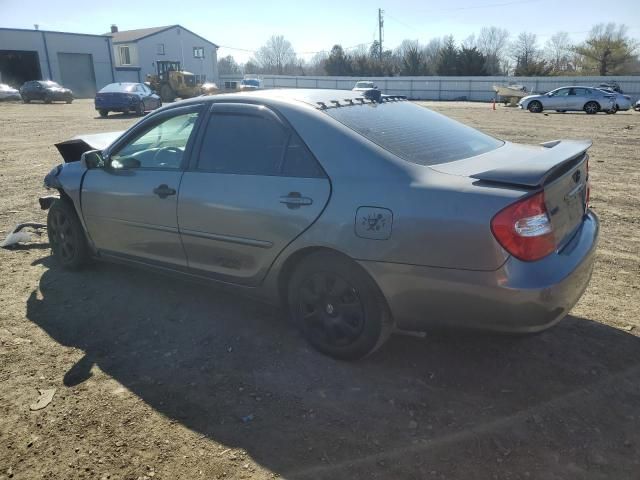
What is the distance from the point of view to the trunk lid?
2598 millimetres

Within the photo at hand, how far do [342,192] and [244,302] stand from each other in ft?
5.36

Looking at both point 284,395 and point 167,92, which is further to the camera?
point 167,92

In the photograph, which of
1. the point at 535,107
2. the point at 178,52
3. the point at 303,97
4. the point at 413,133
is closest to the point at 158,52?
the point at 178,52

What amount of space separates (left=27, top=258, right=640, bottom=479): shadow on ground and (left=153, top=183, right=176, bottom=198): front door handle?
3.03ft

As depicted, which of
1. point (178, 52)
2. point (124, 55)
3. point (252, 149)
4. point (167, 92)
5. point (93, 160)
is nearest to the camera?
point (252, 149)

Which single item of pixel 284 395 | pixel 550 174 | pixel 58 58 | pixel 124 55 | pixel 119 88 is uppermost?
pixel 124 55

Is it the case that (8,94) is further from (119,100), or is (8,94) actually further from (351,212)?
(351,212)

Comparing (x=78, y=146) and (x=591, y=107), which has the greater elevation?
(x=78, y=146)

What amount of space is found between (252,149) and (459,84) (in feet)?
174

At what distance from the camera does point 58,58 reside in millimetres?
48406

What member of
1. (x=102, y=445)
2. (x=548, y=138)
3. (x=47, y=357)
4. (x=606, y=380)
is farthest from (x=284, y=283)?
(x=548, y=138)

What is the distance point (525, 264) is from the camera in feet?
8.34

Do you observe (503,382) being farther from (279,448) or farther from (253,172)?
(253,172)

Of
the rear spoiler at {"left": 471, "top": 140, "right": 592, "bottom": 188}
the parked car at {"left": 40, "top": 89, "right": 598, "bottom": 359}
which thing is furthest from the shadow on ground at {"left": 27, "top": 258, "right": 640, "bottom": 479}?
the rear spoiler at {"left": 471, "top": 140, "right": 592, "bottom": 188}
